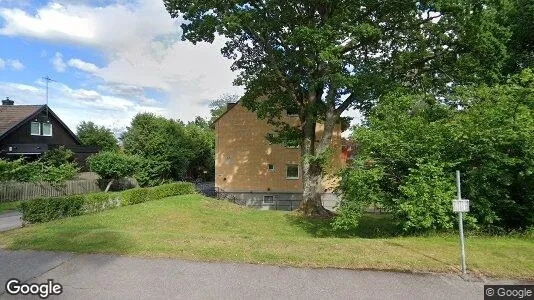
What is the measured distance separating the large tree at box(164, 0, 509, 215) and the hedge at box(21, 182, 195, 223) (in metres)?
7.82

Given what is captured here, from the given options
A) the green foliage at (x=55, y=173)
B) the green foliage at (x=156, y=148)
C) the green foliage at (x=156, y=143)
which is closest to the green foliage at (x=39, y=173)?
the green foliage at (x=55, y=173)

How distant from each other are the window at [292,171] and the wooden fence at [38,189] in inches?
587

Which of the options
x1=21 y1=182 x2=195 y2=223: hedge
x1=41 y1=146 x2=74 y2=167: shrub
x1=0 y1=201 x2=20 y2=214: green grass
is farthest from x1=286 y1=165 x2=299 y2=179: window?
x1=0 y1=201 x2=20 y2=214: green grass

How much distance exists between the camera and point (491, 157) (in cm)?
1147

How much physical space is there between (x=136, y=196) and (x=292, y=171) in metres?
13.8

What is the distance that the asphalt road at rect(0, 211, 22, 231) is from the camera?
1619 centimetres

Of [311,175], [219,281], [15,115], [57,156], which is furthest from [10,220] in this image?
[15,115]

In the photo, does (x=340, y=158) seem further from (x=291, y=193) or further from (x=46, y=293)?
(x=46, y=293)

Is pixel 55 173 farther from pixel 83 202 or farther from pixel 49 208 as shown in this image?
pixel 49 208

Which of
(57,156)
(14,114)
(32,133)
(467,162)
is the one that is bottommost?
(467,162)

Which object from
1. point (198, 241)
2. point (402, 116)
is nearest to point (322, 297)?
point (198, 241)

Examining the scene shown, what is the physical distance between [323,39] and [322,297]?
12972 millimetres

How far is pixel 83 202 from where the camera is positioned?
696 inches

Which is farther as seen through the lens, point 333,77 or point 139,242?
point 333,77
